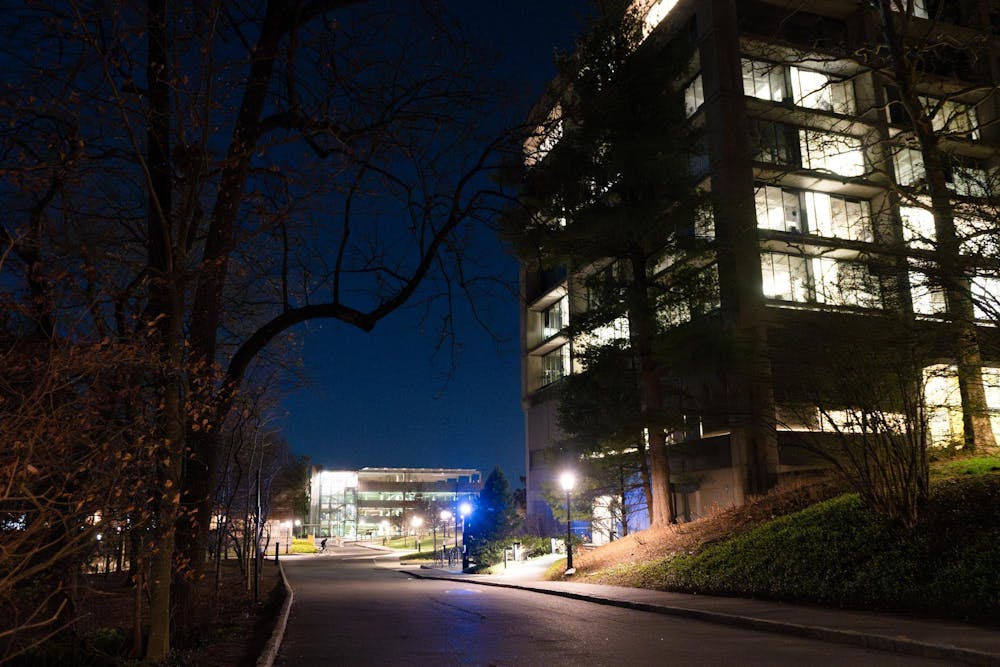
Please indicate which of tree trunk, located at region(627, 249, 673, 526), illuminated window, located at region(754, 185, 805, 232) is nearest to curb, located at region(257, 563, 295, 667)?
tree trunk, located at region(627, 249, 673, 526)

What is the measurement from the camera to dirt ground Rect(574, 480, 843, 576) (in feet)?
67.0

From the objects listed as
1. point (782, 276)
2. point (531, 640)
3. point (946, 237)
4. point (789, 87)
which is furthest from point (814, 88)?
point (531, 640)

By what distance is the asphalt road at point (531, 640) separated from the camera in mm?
9297

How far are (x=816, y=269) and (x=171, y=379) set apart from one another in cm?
3213

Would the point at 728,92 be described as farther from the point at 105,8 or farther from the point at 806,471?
the point at 105,8

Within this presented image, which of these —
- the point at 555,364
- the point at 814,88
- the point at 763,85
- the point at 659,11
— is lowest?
the point at 555,364

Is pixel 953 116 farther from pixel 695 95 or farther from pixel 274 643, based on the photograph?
pixel 695 95

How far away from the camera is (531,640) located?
1104 centimetres

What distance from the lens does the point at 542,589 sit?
21359mm

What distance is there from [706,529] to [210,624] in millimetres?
14130

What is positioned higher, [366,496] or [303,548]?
[366,496]

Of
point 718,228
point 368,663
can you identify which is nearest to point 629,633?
point 368,663

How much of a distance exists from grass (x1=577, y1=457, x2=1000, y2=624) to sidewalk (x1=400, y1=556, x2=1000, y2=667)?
0.51m

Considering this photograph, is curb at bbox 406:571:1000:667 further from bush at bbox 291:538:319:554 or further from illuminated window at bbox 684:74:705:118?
bush at bbox 291:538:319:554
